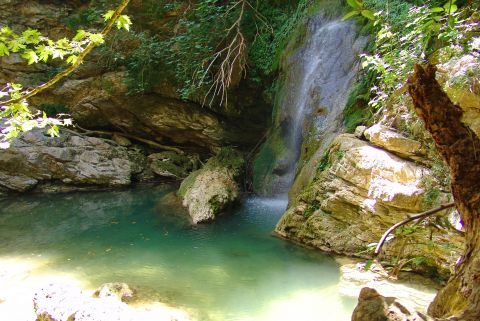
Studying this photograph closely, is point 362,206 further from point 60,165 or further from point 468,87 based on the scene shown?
point 60,165

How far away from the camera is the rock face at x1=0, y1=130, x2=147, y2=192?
9250 millimetres

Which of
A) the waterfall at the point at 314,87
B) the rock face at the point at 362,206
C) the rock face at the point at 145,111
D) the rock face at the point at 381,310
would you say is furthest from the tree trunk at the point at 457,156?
the rock face at the point at 145,111

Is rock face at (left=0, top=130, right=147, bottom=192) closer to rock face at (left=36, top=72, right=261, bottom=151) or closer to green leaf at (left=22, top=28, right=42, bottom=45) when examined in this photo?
rock face at (left=36, top=72, right=261, bottom=151)

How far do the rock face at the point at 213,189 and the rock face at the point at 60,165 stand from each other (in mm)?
2689

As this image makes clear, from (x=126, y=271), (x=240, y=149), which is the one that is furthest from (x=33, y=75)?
(x=126, y=271)

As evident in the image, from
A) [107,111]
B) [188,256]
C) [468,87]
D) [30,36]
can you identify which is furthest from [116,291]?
[107,111]

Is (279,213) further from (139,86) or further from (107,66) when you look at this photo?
(107,66)

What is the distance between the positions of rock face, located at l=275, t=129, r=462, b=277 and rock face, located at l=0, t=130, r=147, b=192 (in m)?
6.17

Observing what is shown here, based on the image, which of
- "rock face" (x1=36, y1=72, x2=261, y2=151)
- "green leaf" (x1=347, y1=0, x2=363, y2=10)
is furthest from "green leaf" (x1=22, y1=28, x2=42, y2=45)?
"rock face" (x1=36, y1=72, x2=261, y2=151)

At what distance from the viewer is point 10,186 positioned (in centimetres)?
916

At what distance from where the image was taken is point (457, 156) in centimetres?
149

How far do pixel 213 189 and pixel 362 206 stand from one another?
11.5 ft

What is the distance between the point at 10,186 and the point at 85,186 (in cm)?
178

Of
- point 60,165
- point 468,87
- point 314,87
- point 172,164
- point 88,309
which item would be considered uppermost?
point 314,87
